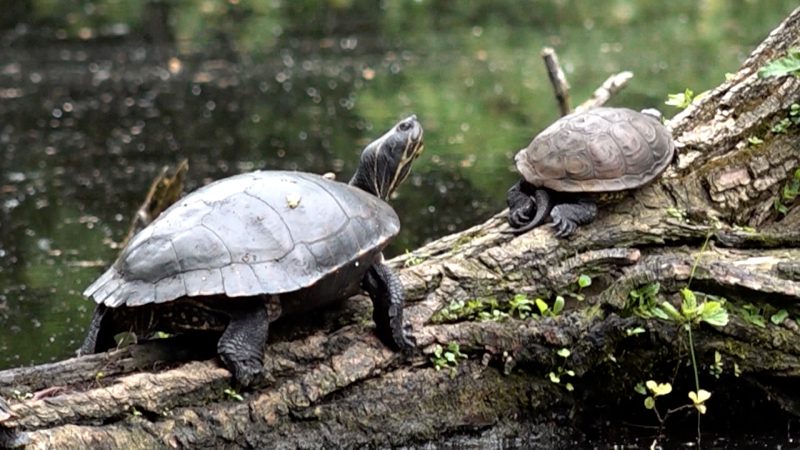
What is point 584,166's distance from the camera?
16.2 ft

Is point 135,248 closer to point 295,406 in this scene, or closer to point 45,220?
point 295,406

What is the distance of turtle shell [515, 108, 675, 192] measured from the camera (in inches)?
193

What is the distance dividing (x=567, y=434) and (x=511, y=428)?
8.9 inches

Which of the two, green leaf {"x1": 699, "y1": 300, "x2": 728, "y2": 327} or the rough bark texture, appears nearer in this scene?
the rough bark texture

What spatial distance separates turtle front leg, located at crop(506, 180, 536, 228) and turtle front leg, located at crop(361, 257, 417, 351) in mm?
730

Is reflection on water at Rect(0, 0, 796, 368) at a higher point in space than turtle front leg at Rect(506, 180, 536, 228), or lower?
lower

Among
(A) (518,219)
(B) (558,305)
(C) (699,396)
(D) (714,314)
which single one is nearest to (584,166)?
(A) (518,219)

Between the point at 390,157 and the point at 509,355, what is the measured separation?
1.02 m

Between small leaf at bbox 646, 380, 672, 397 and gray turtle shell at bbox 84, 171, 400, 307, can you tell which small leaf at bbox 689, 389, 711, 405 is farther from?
gray turtle shell at bbox 84, 171, 400, 307

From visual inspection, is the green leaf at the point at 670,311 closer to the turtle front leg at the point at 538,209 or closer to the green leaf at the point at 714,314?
the green leaf at the point at 714,314

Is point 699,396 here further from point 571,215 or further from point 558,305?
point 571,215

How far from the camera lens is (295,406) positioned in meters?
4.22

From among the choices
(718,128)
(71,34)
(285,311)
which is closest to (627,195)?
(718,128)

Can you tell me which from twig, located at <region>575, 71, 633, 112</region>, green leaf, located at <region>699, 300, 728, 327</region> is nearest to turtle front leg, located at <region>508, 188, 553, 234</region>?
green leaf, located at <region>699, 300, 728, 327</region>
